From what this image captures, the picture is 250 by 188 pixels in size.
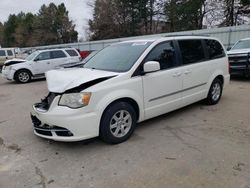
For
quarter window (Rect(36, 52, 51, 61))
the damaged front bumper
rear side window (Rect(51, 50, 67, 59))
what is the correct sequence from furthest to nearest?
1. rear side window (Rect(51, 50, 67, 59))
2. quarter window (Rect(36, 52, 51, 61))
3. the damaged front bumper

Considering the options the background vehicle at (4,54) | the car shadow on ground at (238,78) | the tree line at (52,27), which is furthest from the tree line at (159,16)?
the background vehicle at (4,54)

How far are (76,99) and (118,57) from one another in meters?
1.43

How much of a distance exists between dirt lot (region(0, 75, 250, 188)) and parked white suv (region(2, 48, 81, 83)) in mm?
7375

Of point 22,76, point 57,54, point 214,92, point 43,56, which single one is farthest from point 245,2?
point 22,76

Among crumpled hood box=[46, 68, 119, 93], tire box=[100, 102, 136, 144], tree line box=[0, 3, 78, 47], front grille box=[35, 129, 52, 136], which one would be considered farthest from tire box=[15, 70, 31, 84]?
tree line box=[0, 3, 78, 47]

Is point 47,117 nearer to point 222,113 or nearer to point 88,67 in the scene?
point 88,67

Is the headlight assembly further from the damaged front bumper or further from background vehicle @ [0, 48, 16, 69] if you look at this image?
background vehicle @ [0, 48, 16, 69]

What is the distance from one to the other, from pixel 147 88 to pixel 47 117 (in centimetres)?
174

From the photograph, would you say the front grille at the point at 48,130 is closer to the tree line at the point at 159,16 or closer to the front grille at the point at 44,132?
the front grille at the point at 44,132

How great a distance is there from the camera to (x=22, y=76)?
38.9 ft

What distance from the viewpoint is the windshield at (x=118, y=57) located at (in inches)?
165

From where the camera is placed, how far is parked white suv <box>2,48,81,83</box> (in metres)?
11.8

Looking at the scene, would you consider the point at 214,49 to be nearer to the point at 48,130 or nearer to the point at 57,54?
the point at 48,130

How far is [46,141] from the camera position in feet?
13.5
